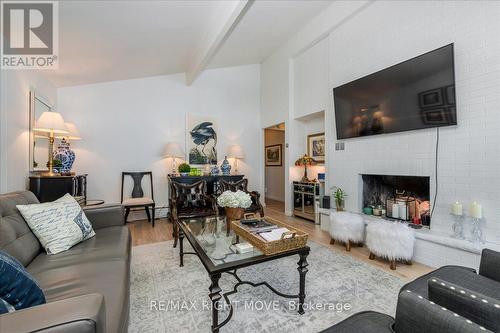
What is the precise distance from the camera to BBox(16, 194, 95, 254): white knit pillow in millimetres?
1658

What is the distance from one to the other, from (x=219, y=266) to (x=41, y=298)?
2.74ft

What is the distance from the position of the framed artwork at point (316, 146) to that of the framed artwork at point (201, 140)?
7.01 feet

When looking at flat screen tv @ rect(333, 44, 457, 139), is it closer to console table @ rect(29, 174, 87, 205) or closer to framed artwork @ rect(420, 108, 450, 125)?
framed artwork @ rect(420, 108, 450, 125)

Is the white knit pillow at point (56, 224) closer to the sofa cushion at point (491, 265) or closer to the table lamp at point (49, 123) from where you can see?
the table lamp at point (49, 123)

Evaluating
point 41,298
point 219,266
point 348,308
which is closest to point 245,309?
point 219,266

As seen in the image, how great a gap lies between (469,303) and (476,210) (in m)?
1.89

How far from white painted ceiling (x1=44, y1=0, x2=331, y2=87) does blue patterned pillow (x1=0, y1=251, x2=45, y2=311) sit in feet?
7.73

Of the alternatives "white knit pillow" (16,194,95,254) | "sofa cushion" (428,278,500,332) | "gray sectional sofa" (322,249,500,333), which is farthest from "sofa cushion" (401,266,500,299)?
"white knit pillow" (16,194,95,254)

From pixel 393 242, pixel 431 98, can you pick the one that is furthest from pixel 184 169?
pixel 431 98

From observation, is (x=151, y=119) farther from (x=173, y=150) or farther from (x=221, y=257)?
(x=221, y=257)

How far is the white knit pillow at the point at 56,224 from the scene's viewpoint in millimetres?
1658

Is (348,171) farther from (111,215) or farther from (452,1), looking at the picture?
(111,215)

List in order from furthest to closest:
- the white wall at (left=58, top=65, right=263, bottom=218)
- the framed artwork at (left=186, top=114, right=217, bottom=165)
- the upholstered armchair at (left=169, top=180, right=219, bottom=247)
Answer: the framed artwork at (left=186, top=114, right=217, bottom=165) → the white wall at (left=58, top=65, right=263, bottom=218) → the upholstered armchair at (left=169, top=180, right=219, bottom=247)

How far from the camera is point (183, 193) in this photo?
3674 millimetres
